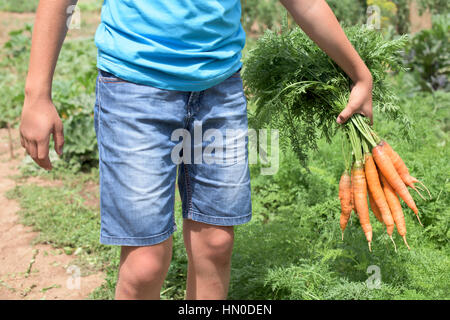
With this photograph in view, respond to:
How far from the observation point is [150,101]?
1.67 metres

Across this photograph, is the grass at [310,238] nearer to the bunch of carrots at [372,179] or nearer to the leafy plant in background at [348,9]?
the bunch of carrots at [372,179]

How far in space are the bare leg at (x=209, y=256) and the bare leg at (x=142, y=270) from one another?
164 mm

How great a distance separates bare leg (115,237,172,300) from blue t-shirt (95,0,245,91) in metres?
0.53

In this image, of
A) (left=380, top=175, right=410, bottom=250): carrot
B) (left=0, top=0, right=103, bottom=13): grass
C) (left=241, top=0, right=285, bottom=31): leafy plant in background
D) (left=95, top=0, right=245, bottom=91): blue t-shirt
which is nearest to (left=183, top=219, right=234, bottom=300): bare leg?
(left=95, top=0, right=245, bottom=91): blue t-shirt

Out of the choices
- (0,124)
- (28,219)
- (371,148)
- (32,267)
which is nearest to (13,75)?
(0,124)

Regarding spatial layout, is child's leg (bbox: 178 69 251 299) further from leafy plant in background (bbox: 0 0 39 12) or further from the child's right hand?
leafy plant in background (bbox: 0 0 39 12)

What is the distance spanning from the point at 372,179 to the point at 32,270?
1.94 metres

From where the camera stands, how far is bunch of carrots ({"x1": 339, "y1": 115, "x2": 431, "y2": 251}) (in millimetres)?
2137

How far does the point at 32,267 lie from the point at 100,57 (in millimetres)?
1762

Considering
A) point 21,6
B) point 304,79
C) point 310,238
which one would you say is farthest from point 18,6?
point 304,79

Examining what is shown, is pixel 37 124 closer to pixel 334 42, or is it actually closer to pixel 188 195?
pixel 188 195

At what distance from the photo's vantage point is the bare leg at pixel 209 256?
1.93 meters

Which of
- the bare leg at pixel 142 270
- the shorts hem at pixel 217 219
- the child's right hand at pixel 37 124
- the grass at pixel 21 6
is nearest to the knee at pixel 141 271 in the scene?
the bare leg at pixel 142 270

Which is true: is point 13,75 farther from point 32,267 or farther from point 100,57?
point 100,57
